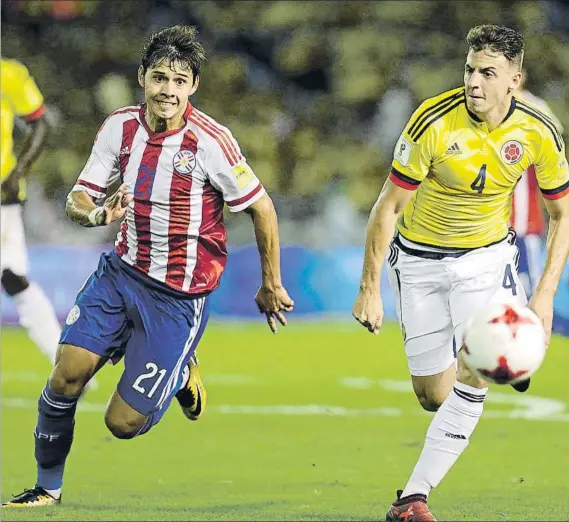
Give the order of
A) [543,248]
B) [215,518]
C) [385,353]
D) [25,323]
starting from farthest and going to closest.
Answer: [543,248], [385,353], [25,323], [215,518]

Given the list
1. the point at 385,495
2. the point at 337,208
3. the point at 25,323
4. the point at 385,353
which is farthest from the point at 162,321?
the point at 337,208

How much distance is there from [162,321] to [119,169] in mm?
781

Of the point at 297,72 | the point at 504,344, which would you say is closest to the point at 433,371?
the point at 504,344

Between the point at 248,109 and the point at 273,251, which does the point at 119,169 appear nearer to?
the point at 273,251

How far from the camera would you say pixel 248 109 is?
2256 centimetres

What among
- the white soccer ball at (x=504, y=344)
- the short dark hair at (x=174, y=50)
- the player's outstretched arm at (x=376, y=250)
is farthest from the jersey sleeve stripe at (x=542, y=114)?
the short dark hair at (x=174, y=50)

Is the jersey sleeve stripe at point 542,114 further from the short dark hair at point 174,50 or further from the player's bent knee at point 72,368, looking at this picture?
the player's bent knee at point 72,368

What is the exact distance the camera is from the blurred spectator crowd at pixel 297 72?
72.4 ft

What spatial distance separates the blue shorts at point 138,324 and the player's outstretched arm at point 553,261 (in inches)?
68.4

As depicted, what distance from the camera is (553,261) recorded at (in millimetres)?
7172

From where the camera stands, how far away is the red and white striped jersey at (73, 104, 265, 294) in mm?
7090

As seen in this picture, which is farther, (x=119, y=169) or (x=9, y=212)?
(x=9, y=212)

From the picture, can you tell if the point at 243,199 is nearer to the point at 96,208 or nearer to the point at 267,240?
the point at 267,240

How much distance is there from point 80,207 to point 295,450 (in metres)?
3.17
